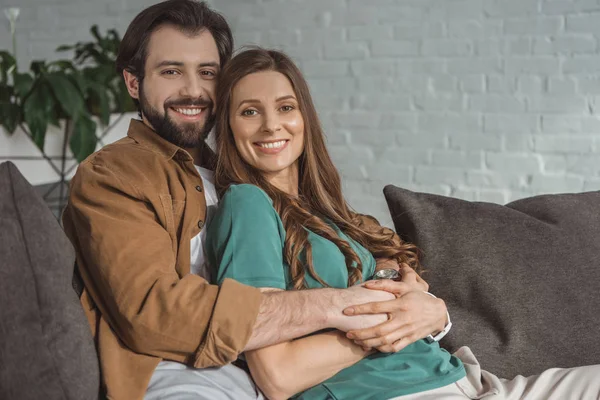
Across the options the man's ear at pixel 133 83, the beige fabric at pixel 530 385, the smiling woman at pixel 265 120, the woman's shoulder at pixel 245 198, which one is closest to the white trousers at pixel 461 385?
the beige fabric at pixel 530 385

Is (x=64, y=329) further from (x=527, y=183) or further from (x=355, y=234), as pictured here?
(x=527, y=183)

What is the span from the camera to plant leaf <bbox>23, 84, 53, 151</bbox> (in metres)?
2.91

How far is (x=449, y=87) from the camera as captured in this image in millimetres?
3574

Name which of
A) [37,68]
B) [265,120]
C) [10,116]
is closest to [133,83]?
[265,120]

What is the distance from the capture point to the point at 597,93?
331 centimetres

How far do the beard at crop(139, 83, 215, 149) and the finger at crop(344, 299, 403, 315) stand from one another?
61 centimetres

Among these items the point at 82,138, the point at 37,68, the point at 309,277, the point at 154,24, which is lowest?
the point at 82,138

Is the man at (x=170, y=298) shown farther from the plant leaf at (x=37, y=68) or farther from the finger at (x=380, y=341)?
the plant leaf at (x=37, y=68)

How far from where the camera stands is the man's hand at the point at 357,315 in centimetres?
145

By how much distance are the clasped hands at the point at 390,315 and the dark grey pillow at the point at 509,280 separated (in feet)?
0.60

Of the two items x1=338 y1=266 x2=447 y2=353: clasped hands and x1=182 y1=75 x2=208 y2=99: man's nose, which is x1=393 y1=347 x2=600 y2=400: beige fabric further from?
x1=182 y1=75 x2=208 y2=99: man's nose

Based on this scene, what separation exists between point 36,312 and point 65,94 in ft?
6.24

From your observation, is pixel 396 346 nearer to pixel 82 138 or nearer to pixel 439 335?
pixel 439 335

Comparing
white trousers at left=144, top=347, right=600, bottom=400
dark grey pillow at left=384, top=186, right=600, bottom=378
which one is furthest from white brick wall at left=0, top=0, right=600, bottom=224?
white trousers at left=144, top=347, right=600, bottom=400
